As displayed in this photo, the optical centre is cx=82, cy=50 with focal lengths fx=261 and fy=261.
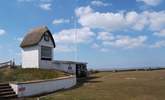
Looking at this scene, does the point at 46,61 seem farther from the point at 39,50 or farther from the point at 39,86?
the point at 39,86

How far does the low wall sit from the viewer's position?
20.4 meters

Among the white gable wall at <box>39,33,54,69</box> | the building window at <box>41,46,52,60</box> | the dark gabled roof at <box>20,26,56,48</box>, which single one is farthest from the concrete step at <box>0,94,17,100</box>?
the building window at <box>41,46,52,60</box>

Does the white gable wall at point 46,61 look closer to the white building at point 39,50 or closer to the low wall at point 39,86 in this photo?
the white building at point 39,50

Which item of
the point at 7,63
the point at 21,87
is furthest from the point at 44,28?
the point at 21,87

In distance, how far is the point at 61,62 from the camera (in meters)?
40.9

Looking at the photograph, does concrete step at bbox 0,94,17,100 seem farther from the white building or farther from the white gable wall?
the white gable wall

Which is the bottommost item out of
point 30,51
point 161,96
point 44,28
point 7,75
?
point 161,96

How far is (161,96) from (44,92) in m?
10.0

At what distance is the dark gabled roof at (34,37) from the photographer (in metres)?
37.0

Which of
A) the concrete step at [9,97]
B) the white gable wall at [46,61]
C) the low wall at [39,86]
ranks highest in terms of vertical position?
the white gable wall at [46,61]

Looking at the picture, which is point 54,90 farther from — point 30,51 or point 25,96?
point 30,51

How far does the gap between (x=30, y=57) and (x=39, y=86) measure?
1617cm

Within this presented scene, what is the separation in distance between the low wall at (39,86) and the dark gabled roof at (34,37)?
10.8 m

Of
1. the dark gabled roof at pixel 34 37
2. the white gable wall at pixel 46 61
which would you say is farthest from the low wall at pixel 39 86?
the dark gabled roof at pixel 34 37
